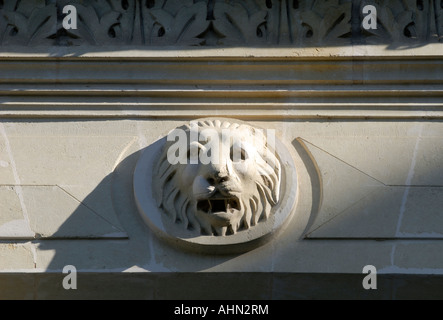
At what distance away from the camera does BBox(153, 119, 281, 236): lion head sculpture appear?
6.66 m

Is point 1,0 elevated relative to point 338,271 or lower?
elevated

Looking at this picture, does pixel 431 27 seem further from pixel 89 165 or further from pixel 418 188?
pixel 89 165

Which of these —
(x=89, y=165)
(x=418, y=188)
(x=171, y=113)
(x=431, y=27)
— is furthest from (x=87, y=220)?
(x=431, y=27)

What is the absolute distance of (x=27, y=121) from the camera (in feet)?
23.6

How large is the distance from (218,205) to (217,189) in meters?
0.11

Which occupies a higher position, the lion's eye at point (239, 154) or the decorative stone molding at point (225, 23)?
the decorative stone molding at point (225, 23)

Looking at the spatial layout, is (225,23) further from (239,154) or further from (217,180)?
(217,180)

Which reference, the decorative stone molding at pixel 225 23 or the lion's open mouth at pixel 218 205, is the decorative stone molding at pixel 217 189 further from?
the decorative stone molding at pixel 225 23

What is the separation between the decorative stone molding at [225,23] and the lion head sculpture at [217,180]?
71 cm

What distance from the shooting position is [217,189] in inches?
261

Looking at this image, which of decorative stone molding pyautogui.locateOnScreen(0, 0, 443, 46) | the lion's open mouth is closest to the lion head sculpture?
the lion's open mouth

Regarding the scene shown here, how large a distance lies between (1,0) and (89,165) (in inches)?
47.9

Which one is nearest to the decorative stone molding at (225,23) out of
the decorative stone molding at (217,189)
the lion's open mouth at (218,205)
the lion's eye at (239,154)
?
the decorative stone molding at (217,189)

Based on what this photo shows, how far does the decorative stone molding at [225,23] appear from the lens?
7297 millimetres
